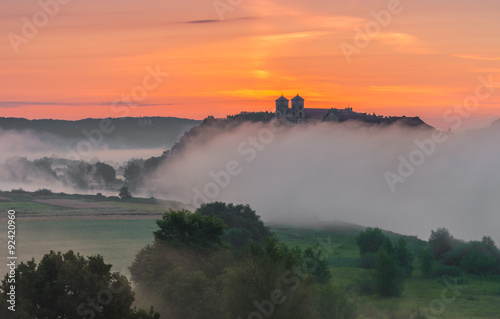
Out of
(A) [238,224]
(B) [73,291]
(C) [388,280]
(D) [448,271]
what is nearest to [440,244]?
(D) [448,271]

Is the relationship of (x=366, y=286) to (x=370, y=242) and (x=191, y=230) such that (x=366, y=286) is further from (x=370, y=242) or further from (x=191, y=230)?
Result: (x=191, y=230)

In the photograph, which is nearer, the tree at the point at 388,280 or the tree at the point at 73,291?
the tree at the point at 73,291

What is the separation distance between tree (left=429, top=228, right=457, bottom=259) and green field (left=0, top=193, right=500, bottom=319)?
17.7ft

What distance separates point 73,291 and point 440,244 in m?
97.5

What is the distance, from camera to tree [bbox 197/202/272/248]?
100.0m

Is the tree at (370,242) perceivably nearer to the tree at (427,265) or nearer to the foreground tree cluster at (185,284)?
the tree at (427,265)

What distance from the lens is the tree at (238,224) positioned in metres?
100.0

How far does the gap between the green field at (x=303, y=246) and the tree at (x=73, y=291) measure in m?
40.2

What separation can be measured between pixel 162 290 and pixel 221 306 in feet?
21.5

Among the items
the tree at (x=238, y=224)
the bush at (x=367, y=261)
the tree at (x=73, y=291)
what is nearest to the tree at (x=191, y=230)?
the tree at (x=238, y=224)

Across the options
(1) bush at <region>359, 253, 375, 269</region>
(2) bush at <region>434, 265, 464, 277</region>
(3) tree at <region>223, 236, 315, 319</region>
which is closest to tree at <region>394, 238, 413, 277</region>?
(1) bush at <region>359, 253, 375, 269</region>

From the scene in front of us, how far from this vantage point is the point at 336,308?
68625 mm

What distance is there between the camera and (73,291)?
1618 inches

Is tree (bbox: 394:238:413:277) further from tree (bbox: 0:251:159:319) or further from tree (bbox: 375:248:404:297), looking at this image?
tree (bbox: 0:251:159:319)
